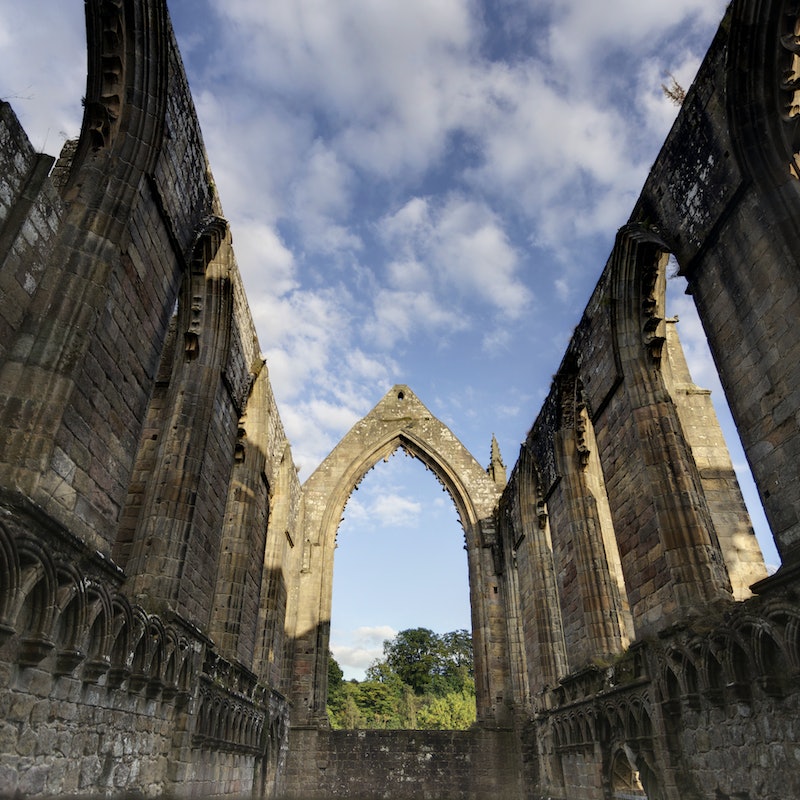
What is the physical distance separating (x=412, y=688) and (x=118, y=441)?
125ft

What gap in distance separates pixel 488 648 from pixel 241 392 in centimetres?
836

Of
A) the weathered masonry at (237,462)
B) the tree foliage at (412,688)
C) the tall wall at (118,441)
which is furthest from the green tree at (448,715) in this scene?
the tall wall at (118,441)

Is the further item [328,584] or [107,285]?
[328,584]

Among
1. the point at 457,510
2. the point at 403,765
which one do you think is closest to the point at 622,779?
the point at 403,765

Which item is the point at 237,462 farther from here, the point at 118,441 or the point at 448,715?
the point at 448,715

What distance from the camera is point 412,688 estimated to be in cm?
3838

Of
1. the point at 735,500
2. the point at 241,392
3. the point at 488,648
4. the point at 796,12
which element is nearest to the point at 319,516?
the point at 488,648

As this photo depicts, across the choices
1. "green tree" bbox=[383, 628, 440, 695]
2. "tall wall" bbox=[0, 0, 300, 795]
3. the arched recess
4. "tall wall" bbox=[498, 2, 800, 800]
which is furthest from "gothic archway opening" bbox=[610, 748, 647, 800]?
"green tree" bbox=[383, 628, 440, 695]

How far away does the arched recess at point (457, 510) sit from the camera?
43.5ft

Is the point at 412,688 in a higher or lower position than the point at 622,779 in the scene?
higher

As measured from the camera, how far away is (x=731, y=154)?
4969 millimetres

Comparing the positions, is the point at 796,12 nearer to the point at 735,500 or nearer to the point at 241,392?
the point at 735,500

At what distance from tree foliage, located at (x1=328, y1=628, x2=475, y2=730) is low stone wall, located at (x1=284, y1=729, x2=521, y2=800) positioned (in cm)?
1751

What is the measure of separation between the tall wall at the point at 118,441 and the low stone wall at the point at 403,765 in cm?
430
